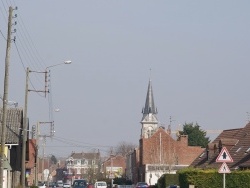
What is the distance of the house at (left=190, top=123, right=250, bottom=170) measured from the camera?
187 feet

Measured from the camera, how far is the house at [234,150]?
5694 centimetres

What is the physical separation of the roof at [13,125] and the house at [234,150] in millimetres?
16879

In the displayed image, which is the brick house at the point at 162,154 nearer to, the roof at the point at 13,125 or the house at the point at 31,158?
the house at the point at 31,158

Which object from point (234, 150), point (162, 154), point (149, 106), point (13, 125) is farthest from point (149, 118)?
point (13, 125)

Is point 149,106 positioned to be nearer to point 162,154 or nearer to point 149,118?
point 149,118

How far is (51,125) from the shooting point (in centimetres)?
9462

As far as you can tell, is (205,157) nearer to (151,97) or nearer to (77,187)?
(77,187)

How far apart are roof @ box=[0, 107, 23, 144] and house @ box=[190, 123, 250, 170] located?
665 inches

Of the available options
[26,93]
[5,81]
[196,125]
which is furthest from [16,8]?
[196,125]

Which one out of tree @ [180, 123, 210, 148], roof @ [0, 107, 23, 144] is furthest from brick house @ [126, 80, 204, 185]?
roof @ [0, 107, 23, 144]

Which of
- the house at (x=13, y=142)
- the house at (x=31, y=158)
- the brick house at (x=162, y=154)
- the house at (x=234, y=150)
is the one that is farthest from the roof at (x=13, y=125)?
the brick house at (x=162, y=154)

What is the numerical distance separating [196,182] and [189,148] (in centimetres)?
5816

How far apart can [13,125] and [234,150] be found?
18876 millimetres

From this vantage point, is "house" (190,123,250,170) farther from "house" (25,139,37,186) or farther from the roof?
"house" (25,139,37,186)
